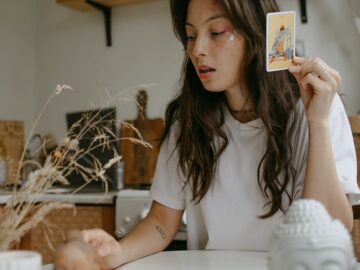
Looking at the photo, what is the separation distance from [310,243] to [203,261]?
501 mm

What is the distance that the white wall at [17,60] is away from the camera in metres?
3.01

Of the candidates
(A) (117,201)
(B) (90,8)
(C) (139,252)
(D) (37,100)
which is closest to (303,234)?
(C) (139,252)

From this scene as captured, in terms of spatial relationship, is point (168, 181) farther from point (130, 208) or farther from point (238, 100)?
point (130, 208)

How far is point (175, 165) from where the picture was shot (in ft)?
4.39

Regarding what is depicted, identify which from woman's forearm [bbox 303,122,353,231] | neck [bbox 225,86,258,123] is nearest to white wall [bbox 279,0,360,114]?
neck [bbox 225,86,258,123]

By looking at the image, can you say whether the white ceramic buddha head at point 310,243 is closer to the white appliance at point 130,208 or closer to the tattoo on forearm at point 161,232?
the tattoo on forearm at point 161,232

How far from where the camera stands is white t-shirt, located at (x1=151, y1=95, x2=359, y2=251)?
118cm

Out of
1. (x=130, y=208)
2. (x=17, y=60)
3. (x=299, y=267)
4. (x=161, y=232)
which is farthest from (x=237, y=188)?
(x=17, y=60)

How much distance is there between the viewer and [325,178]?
0.99 meters

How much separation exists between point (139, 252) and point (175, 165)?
321 millimetres

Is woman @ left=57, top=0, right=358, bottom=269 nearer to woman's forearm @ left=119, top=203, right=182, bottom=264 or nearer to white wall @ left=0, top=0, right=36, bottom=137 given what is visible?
woman's forearm @ left=119, top=203, right=182, bottom=264

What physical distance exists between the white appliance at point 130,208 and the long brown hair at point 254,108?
871 mm

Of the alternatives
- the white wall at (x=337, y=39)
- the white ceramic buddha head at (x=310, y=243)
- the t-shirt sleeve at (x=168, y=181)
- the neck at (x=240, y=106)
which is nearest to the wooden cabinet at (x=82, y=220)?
the t-shirt sleeve at (x=168, y=181)

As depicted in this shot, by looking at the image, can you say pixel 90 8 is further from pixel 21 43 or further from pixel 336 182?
pixel 336 182
